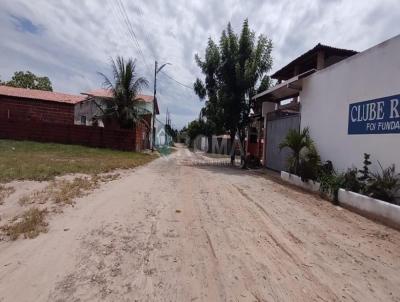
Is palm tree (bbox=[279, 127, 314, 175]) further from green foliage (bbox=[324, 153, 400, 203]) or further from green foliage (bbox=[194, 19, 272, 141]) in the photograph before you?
green foliage (bbox=[194, 19, 272, 141])

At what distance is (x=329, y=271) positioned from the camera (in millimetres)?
3814

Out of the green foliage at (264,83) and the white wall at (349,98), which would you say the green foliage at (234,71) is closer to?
the green foliage at (264,83)

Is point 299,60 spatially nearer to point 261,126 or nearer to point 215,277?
point 261,126

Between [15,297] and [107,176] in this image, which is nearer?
[15,297]

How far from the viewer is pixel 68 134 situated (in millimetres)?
23609

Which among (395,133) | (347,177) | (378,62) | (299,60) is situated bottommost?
(347,177)

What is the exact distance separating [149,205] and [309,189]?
5.22 metres

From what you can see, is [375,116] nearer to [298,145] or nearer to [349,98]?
[349,98]

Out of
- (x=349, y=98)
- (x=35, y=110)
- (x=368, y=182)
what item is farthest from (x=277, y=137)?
(x=35, y=110)

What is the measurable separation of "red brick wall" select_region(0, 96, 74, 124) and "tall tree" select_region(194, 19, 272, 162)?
535 inches

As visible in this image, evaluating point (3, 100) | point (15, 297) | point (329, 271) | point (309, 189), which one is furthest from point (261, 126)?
point (3, 100)

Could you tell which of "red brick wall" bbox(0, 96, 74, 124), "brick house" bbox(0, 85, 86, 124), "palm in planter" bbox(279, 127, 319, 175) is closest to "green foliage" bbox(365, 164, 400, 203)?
"palm in planter" bbox(279, 127, 319, 175)

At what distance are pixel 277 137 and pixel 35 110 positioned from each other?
67.0 feet

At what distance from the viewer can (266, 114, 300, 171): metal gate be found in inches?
532
